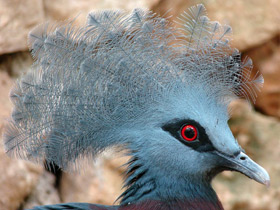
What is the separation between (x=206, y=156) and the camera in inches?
80.0

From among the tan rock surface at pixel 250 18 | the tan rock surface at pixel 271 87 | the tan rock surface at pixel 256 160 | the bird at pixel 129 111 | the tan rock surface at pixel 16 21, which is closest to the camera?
the bird at pixel 129 111

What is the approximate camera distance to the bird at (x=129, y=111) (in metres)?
2.04

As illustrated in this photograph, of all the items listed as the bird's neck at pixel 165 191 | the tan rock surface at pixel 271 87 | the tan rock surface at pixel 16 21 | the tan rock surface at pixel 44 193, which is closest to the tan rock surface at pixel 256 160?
the tan rock surface at pixel 271 87

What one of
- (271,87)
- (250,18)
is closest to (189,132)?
(250,18)

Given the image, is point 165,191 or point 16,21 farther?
point 16,21

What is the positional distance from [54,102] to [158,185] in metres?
0.66

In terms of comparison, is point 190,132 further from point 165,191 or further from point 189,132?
point 165,191

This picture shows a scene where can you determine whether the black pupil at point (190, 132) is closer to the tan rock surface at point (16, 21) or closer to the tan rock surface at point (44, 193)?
the tan rock surface at point (16, 21)

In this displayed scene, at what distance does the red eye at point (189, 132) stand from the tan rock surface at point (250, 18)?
285 cm

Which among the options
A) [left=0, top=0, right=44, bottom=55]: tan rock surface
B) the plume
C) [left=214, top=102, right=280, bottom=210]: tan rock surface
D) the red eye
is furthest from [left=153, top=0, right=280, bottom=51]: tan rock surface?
the red eye

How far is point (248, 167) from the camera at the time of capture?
1969 mm

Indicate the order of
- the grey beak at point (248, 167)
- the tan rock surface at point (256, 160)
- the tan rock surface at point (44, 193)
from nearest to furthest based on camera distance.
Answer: the grey beak at point (248, 167) → the tan rock surface at point (44, 193) → the tan rock surface at point (256, 160)

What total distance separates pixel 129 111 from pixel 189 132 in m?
0.31

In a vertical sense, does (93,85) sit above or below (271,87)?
below
